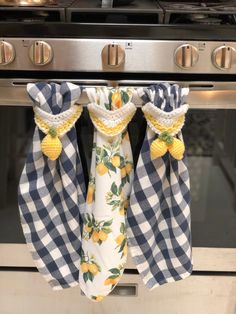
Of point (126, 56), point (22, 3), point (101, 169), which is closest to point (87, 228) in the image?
point (101, 169)

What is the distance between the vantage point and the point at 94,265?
846mm

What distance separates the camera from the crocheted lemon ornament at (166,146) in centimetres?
78

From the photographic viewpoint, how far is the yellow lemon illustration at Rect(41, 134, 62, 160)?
773mm

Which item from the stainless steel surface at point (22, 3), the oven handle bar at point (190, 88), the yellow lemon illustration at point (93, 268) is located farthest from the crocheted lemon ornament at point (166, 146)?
the stainless steel surface at point (22, 3)

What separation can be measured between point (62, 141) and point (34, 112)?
0.25 ft

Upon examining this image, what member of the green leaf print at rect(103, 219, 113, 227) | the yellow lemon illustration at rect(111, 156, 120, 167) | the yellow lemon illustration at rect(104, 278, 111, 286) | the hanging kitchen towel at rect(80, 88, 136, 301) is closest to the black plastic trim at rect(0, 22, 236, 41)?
the hanging kitchen towel at rect(80, 88, 136, 301)

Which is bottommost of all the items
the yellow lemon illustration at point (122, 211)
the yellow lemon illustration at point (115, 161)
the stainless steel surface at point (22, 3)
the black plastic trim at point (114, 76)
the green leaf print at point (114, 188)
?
the yellow lemon illustration at point (122, 211)

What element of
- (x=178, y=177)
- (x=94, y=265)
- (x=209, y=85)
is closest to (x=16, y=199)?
(x=94, y=265)

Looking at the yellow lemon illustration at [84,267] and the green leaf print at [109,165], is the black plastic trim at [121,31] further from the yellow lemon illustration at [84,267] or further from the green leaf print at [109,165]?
the yellow lemon illustration at [84,267]

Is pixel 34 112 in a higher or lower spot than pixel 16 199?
higher

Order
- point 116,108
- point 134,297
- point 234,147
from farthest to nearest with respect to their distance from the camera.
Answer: point 134,297 → point 234,147 → point 116,108

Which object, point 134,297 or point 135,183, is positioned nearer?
point 135,183

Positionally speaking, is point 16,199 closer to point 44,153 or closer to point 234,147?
point 44,153

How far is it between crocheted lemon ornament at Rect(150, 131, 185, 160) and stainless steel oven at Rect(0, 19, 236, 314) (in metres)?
0.08
